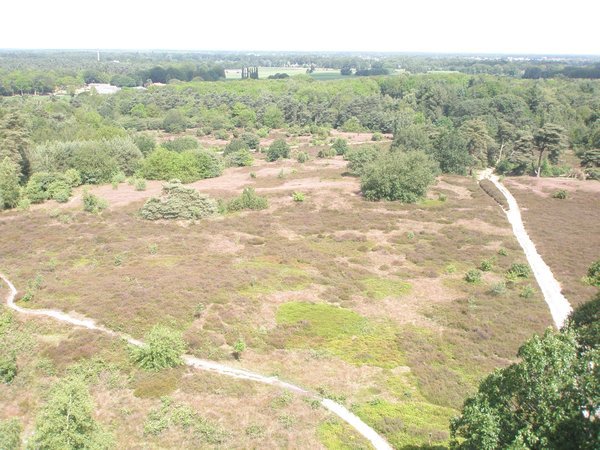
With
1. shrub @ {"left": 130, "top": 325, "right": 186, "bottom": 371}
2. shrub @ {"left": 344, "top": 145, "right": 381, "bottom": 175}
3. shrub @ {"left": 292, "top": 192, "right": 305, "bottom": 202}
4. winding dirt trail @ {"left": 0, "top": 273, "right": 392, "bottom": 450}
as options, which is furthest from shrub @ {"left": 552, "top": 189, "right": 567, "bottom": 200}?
shrub @ {"left": 130, "top": 325, "right": 186, "bottom": 371}

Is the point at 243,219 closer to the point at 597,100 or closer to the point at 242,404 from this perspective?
the point at 242,404

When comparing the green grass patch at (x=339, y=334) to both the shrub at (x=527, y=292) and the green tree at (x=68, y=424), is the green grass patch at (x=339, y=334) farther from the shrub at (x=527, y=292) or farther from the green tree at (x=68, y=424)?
the green tree at (x=68, y=424)

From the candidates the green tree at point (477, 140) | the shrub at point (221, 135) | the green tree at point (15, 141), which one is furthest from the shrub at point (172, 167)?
the green tree at point (477, 140)

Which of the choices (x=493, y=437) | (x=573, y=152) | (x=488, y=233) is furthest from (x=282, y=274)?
(x=573, y=152)

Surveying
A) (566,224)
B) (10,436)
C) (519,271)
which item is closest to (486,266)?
(519,271)

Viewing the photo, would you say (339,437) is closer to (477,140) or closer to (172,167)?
(172,167)
